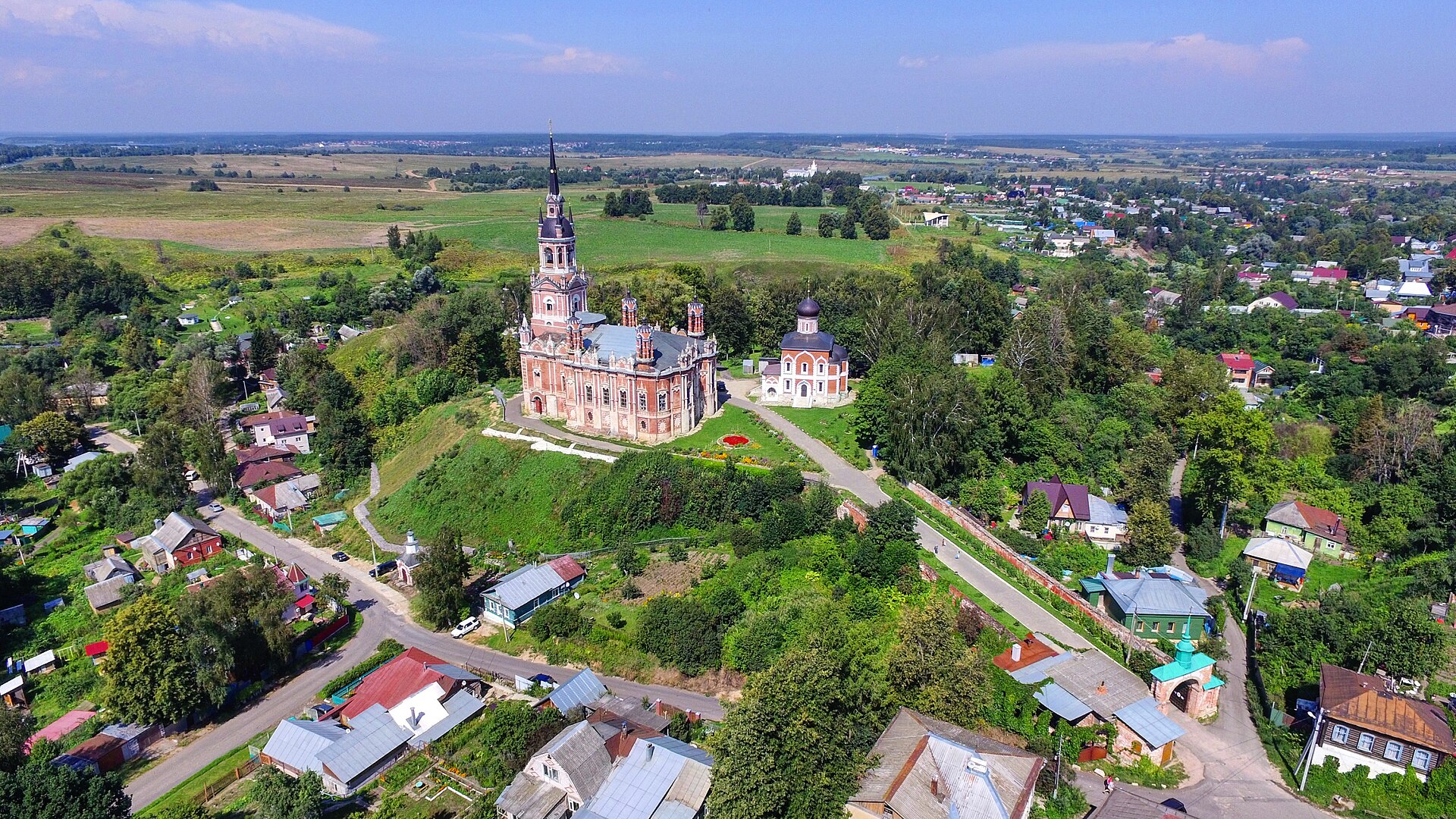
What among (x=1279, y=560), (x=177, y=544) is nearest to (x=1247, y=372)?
(x=1279, y=560)

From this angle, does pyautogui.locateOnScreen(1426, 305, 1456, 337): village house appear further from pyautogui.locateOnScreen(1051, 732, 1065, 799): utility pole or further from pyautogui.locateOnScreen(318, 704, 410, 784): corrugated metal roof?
pyautogui.locateOnScreen(318, 704, 410, 784): corrugated metal roof

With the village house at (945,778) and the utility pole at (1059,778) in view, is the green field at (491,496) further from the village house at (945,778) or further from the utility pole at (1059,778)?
the utility pole at (1059,778)

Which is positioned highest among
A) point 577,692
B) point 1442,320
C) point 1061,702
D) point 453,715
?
point 1442,320

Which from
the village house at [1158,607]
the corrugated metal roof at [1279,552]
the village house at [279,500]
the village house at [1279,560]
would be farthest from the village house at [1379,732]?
the village house at [279,500]

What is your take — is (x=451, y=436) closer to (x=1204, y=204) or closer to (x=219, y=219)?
(x=219, y=219)

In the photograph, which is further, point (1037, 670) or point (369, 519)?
point (369, 519)

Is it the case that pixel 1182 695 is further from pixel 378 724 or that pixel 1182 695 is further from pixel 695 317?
pixel 695 317
